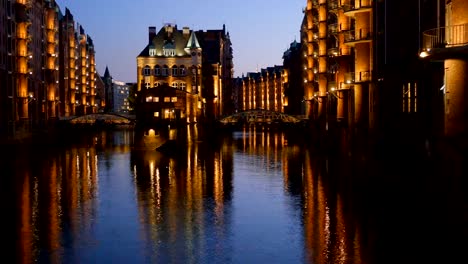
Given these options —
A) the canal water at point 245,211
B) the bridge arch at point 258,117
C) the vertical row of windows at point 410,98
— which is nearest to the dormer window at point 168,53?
the bridge arch at point 258,117

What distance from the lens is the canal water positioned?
14828mm

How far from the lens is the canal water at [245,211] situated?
48.6 ft

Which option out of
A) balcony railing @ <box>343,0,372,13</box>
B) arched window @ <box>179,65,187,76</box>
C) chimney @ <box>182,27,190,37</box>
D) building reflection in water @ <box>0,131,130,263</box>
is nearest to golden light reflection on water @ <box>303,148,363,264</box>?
building reflection in water @ <box>0,131,130,263</box>

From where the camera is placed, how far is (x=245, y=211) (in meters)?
20.9

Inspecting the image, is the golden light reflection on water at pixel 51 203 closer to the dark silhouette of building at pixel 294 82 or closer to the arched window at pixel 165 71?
the arched window at pixel 165 71

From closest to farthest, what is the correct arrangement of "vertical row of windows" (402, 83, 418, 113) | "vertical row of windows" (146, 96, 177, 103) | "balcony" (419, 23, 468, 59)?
"balcony" (419, 23, 468, 59), "vertical row of windows" (402, 83, 418, 113), "vertical row of windows" (146, 96, 177, 103)

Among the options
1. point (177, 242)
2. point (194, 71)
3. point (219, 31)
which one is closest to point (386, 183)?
point (177, 242)

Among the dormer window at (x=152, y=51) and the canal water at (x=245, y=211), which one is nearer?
the canal water at (x=245, y=211)

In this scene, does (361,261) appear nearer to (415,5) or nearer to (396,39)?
(415,5)

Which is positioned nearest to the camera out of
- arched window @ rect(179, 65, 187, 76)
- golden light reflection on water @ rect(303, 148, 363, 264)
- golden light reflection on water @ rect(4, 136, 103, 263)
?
golden light reflection on water @ rect(303, 148, 363, 264)

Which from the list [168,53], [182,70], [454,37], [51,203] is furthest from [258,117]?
[51,203]

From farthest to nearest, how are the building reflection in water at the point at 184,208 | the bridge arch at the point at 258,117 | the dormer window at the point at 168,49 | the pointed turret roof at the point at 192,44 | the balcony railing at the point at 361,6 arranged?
the pointed turret roof at the point at 192,44
the dormer window at the point at 168,49
the bridge arch at the point at 258,117
the balcony railing at the point at 361,6
the building reflection in water at the point at 184,208

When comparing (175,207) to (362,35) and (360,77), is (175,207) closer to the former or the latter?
(360,77)

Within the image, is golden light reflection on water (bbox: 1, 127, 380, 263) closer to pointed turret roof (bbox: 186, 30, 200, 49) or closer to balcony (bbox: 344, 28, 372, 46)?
balcony (bbox: 344, 28, 372, 46)
